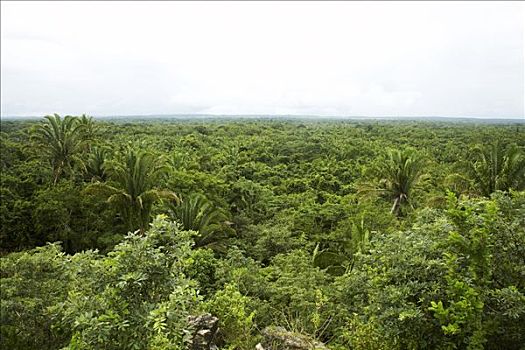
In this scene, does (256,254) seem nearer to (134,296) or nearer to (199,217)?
(199,217)

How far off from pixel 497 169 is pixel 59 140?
20697 mm

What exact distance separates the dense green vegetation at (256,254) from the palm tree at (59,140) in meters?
0.08

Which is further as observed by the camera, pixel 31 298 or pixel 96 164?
pixel 96 164

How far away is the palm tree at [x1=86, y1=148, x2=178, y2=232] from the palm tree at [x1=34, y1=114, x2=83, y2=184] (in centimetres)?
693

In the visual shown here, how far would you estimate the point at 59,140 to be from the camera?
2345 cm

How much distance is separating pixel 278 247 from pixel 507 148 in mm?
9888

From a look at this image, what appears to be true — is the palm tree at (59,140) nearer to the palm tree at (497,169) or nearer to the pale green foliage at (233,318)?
the pale green foliage at (233,318)

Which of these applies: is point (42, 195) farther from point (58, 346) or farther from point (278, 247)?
point (58, 346)

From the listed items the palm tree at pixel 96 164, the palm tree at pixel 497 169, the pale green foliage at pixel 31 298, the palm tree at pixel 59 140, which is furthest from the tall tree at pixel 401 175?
the pale green foliage at pixel 31 298

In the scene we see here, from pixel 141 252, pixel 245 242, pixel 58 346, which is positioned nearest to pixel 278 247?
pixel 245 242

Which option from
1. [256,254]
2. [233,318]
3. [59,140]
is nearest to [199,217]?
[256,254]

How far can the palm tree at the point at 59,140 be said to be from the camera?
76.7ft

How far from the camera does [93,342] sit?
19.3 ft

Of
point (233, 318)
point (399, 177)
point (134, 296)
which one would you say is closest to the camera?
point (134, 296)
